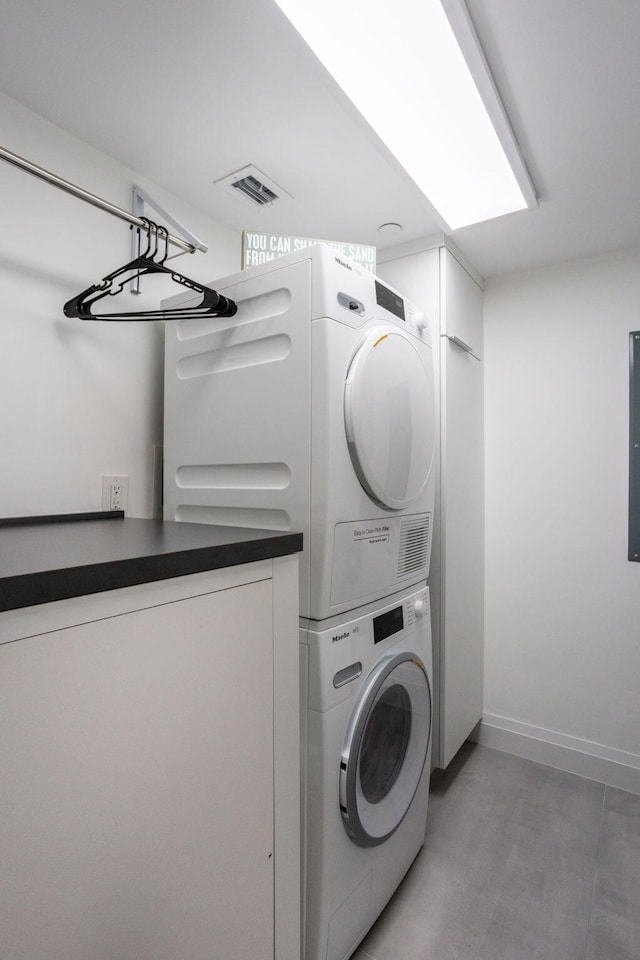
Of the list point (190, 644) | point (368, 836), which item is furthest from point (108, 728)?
point (368, 836)

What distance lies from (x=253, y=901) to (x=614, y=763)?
202 centimetres

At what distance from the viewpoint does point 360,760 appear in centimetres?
132

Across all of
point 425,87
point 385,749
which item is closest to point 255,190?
point 425,87

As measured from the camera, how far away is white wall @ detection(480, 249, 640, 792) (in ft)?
7.41

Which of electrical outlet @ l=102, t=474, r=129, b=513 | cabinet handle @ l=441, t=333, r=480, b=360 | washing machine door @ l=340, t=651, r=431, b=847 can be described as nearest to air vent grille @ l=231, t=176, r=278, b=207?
cabinet handle @ l=441, t=333, r=480, b=360

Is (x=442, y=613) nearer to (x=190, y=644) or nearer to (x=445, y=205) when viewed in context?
(x=190, y=644)

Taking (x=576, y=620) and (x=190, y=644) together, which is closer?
(x=190, y=644)

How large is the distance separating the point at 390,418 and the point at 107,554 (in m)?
0.86

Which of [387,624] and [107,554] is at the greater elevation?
[107,554]

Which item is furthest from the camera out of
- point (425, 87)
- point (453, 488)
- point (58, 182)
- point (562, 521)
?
point (562, 521)

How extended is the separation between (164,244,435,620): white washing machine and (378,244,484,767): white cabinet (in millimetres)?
535

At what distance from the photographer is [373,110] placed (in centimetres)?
137

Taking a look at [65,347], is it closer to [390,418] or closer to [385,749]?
[390,418]

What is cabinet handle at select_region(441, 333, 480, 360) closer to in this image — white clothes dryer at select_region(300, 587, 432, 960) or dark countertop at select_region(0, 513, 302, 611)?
white clothes dryer at select_region(300, 587, 432, 960)
